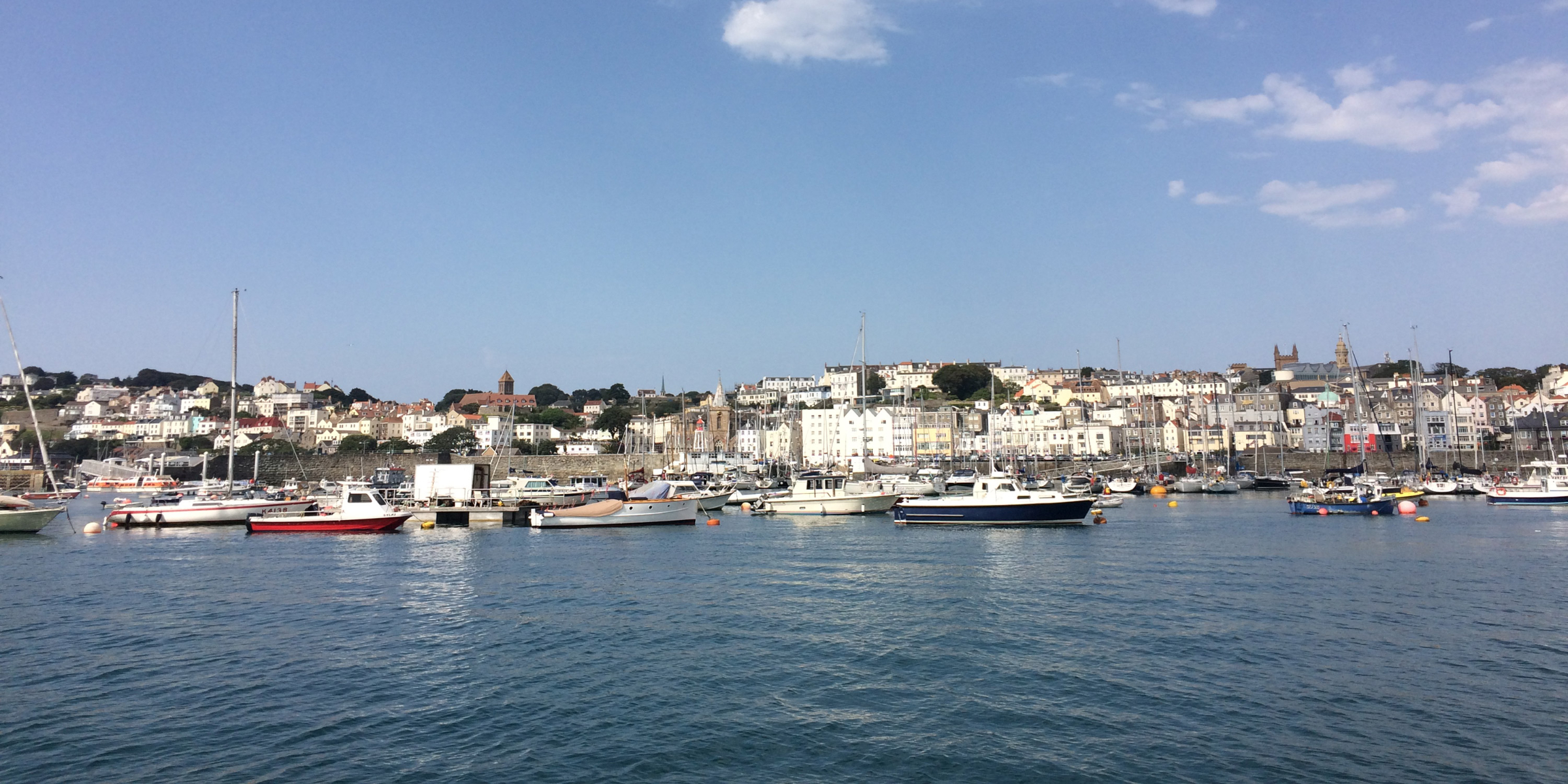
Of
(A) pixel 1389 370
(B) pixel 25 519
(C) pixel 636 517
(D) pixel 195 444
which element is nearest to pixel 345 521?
(B) pixel 25 519

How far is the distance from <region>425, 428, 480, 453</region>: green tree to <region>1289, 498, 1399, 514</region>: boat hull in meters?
105

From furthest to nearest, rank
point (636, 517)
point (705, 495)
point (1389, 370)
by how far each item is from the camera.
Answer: point (1389, 370) → point (705, 495) → point (636, 517)

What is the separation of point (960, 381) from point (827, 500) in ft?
395

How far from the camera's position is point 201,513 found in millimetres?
42625

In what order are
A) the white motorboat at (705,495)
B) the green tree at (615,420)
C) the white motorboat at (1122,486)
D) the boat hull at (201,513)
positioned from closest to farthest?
the boat hull at (201,513)
the white motorboat at (705,495)
the white motorboat at (1122,486)
the green tree at (615,420)

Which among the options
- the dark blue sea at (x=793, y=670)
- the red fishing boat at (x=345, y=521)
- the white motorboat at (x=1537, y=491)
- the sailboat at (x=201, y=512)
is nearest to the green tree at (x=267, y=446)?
the sailboat at (x=201, y=512)

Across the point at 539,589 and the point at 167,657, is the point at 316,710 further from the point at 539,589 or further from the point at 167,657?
the point at 539,589

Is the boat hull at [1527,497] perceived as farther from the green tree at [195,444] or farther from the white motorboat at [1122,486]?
the green tree at [195,444]

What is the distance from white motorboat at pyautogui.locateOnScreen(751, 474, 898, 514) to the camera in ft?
156

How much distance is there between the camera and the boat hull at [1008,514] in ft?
124

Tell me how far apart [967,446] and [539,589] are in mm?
101978

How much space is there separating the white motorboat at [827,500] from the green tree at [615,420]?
88487 mm

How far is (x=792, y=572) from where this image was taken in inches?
977

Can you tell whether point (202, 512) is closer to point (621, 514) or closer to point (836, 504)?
point (621, 514)
